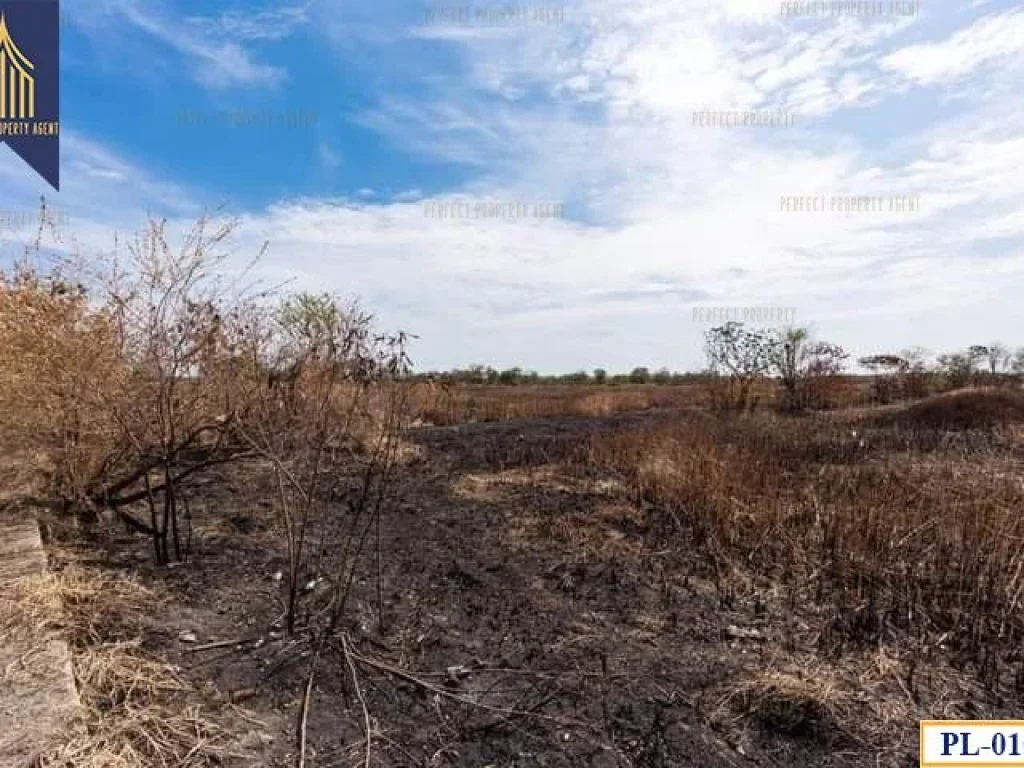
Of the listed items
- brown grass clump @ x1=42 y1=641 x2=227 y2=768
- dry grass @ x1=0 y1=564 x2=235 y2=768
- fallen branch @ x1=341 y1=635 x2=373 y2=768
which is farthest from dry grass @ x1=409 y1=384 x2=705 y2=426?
brown grass clump @ x1=42 y1=641 x2=227 y2=768

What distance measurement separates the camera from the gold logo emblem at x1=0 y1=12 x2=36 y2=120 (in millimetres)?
5258

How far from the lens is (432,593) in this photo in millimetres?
3420

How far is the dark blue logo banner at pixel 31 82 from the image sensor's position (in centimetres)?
525

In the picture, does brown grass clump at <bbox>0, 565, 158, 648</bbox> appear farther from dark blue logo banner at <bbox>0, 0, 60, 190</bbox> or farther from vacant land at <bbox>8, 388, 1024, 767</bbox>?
dark blue logo banner at <bbox>0, 0, 60, 190</bbox>

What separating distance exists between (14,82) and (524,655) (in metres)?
6.26

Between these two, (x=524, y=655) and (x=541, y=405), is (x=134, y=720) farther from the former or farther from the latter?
(x=541, y=405)

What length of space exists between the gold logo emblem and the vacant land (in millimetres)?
3589

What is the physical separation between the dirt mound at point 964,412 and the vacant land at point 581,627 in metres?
5.79

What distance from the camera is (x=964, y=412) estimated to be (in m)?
10.8

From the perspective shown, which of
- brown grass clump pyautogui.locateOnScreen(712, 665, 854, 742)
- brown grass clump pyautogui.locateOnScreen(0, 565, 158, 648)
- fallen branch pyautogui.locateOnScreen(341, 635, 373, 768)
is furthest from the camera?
brown grass clump pyautogui.locateOnScreen(0, 565, 158, 648)

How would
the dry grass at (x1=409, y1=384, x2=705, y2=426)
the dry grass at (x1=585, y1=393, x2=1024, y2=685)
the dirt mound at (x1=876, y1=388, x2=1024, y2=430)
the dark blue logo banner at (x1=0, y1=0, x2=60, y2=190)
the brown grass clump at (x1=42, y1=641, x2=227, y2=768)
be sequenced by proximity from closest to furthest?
the brown grass clump at (x1=42, y1=641, x2=227, y2=768) < the dry grass at (x1=585, y1=393, x2=1024, y2=685) < the dark blue logo banner at (x1=0, y1=0, x2=60, y2=190) < the dirt mound at (x1=876, y1=388, x2=1024, y2=430) < the dry grass at (x1=409, y1=384, x2=705, y2=426)

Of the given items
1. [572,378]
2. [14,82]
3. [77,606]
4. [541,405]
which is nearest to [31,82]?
[14,82]

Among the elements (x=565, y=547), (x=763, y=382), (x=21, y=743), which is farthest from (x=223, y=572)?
(x=763, y=382)

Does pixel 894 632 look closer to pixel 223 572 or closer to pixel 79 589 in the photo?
pixel 223 572
